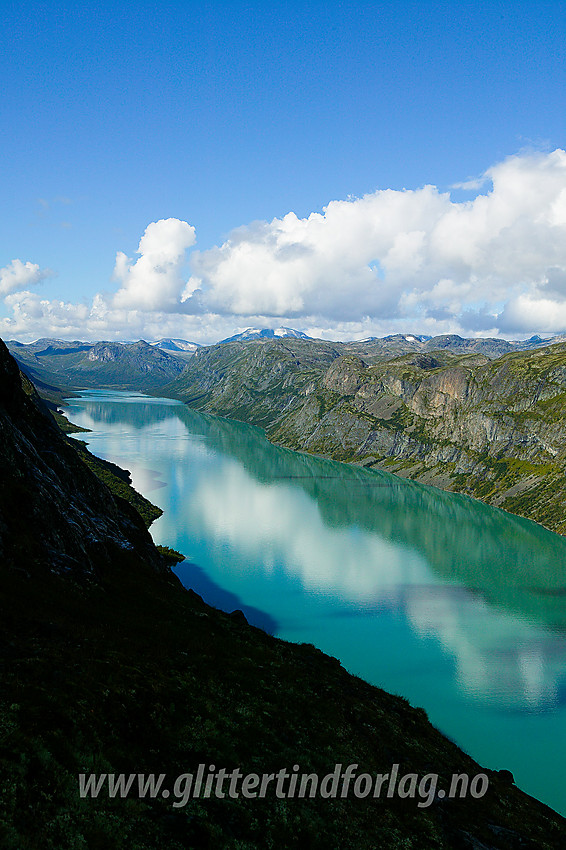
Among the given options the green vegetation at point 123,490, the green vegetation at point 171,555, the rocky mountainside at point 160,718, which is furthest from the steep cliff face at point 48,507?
the green vegetation at point 123,490

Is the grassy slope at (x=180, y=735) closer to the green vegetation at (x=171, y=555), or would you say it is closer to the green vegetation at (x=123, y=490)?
the green vegetation at (x=171, y=555)

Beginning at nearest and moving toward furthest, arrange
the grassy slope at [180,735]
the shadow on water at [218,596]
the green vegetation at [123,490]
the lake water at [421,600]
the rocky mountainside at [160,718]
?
the grassy slope at [180,735] → the rocky mountainside at [160,718] → the lake water at [421,600] → the shadow on water at [218,596] → the green vegetation at [123,490]

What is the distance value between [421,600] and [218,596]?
45779 mm

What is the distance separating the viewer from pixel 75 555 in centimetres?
4109

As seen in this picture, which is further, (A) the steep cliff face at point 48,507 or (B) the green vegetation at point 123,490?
(B) the green vegetation at point 123,490

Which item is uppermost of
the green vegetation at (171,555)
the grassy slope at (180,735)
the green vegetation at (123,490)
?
the grassy slope at (180,735)

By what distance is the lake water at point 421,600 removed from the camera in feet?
226

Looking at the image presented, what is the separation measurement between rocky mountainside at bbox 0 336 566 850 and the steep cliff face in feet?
0.67

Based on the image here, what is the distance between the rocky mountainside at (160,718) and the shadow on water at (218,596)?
4182 cm

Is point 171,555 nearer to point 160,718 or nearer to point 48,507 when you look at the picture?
point 48,507

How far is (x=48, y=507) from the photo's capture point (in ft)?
136

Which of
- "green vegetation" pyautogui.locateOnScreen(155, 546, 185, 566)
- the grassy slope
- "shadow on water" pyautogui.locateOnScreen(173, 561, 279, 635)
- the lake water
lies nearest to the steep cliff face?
the grassy slope

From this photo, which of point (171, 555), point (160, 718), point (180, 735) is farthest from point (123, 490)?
point (180, 735)

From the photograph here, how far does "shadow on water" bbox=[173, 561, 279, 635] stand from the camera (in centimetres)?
9238
